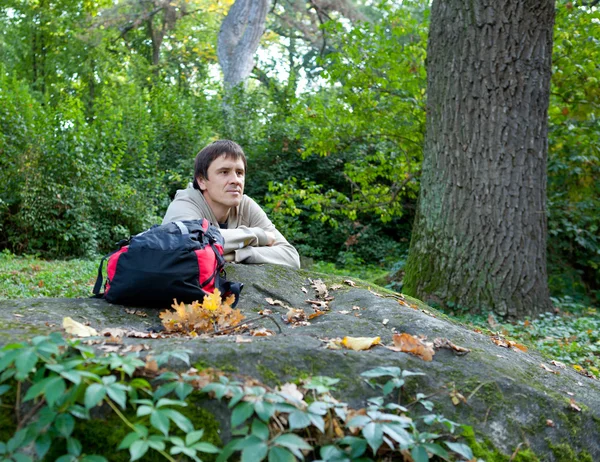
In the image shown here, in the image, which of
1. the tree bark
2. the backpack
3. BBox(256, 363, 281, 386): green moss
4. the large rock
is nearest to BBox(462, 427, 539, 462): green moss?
the large rock

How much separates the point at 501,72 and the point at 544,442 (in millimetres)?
4881

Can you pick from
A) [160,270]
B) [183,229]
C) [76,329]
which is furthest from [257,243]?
[76,329]

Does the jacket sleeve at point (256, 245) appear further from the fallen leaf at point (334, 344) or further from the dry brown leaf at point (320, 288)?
the fallen leaf at point (334, 344)

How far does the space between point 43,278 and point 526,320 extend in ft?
17.6

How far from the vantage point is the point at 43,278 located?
7211 mm

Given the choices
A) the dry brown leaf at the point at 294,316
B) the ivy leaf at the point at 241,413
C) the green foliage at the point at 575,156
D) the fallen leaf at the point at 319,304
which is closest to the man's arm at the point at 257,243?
the fallen leaf at the point at 319,304

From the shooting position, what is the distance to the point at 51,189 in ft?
33.9

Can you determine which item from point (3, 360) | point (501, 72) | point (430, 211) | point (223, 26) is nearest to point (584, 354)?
point (430, 211)

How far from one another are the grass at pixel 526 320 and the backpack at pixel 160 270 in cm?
257

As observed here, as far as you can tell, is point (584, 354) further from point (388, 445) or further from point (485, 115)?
point (388, 445)

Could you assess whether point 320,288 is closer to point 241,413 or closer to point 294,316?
point 294,316

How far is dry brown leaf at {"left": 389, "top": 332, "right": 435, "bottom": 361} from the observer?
102 inches

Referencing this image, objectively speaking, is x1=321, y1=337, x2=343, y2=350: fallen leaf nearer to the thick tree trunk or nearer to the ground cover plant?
the ground cover plant

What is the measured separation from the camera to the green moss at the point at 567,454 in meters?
2.41
